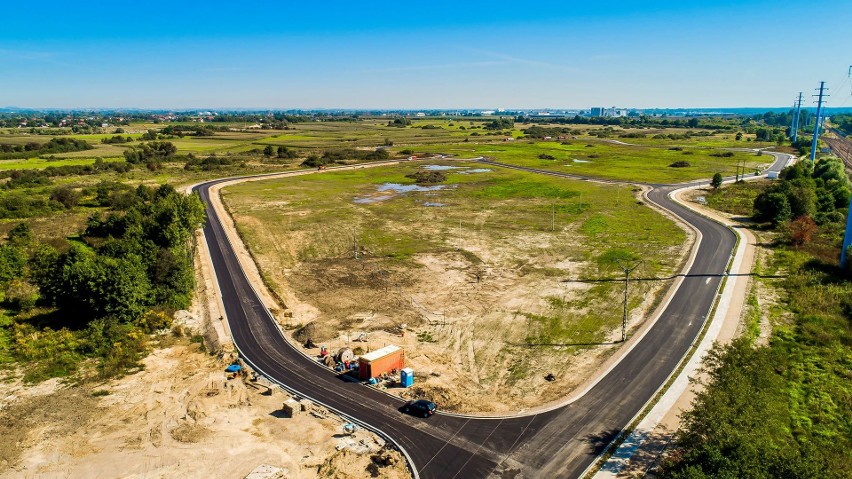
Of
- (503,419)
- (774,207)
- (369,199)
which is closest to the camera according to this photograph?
(503,419)

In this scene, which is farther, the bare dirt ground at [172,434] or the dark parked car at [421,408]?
the dark parked car at [421,408]

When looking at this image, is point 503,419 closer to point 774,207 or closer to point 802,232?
point 802,232

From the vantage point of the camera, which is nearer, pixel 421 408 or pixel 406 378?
pixel 421 408

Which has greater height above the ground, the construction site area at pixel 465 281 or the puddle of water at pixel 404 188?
the puddle of water at pixel 404 188

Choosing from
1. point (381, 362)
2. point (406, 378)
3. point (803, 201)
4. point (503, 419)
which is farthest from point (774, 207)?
point (381, 362)

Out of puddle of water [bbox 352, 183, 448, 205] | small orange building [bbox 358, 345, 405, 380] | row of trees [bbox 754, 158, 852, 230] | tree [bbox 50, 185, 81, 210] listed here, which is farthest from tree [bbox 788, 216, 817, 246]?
tree [bbox 50, 185, 81, 210]

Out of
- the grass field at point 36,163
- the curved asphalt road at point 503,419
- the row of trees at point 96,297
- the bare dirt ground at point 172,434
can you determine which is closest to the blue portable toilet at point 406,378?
the curved asphalt road at point 503,419

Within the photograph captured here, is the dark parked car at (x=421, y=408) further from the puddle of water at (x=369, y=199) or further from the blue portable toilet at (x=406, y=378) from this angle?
the puddle of water at (x=369, y=199)

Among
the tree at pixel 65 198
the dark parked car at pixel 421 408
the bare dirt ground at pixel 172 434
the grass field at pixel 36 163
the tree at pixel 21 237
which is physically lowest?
the bare dirt ground at pixel 172 434
